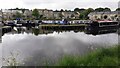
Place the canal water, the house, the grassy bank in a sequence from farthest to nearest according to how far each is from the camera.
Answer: the house < the canal water < the grassy bank

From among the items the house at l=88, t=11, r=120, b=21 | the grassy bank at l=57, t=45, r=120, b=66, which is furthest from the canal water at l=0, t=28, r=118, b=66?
the house at l=88, t=11, r=120, b=21

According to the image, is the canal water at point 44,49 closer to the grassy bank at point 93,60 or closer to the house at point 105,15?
the grassy bank at point 93,60

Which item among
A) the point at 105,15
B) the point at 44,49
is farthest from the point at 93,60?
the point at 105,15

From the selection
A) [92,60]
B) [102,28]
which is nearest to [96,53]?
[92,60]

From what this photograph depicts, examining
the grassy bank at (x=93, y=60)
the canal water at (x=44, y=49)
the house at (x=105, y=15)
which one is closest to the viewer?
the grassy bank at (x=93, y=60)

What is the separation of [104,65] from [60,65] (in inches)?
54.1

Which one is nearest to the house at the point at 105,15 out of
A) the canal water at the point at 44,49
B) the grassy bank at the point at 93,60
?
the canal water at the point at 44,49

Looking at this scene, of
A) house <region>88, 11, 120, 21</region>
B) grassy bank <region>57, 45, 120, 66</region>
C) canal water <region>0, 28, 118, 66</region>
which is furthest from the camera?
house <region>88, 11, 120, 21</region>

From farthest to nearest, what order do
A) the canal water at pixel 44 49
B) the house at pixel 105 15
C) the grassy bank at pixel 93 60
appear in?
the house at pixel 105 15, the canal water at pixel 44 49, the grassy bank at pixel 93 60

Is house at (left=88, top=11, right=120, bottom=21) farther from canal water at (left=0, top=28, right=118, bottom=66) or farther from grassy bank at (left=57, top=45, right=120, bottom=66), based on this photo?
grassy bank at (left=57, top=45, right=120, bottom=66)

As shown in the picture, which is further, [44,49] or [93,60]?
[44,49]

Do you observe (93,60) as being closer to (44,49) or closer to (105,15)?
(44,49)

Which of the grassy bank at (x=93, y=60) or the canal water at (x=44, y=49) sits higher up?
the grassy bank at (x=93, y=60)

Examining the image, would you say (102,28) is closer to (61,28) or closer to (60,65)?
(61,28)
